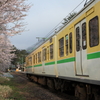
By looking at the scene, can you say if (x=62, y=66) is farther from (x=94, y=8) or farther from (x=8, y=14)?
(x=8, y=14)

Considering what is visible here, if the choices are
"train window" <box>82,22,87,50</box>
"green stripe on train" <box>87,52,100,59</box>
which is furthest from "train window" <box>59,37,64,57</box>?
"green stripe on train" <box>87,52,100,59</box>

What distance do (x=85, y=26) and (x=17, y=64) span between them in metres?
69.8

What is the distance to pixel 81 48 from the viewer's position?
5.78 m

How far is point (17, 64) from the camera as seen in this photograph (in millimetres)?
73812

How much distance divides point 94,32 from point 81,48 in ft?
3.00

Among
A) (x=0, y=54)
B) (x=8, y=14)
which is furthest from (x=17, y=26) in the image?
(x=0, y=54)

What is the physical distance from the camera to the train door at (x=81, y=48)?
5.51 m

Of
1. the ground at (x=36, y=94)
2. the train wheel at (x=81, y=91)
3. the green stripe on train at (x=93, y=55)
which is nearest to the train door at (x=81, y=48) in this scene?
the green stripe on train at (x=93, y=55)

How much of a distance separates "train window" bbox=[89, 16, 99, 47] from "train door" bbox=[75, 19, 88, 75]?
0.38 metres

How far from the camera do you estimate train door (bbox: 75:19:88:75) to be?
5512mm

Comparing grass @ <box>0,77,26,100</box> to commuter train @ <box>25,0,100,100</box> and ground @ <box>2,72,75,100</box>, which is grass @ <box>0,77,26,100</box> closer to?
ground @ <box>2,72,75,100</box>

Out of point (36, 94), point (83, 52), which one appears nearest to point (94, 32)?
point (83, 52)

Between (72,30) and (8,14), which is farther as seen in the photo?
(8,14)

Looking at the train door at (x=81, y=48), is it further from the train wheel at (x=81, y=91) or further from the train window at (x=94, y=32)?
the train wheel at (x=81, y=91)
